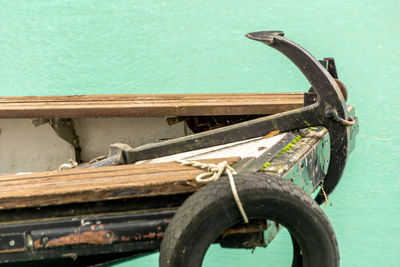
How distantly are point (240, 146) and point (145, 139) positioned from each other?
3.56 feet

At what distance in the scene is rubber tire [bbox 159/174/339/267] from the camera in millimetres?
2014

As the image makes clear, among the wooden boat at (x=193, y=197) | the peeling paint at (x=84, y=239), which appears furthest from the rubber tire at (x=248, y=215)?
the peeling paint at (x=84, y=239)

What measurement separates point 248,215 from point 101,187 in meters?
0.46

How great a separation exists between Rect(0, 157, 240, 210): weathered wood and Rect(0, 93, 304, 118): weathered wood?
1236 millimetres

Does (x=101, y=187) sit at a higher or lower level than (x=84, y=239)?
higher

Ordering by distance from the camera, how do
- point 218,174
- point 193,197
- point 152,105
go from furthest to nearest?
point 152,105
point 218,174
point 193,197

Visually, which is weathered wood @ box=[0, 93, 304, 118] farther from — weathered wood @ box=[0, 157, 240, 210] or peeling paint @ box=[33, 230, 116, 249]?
peeling paint @ box=[33, 230, 116, 249]

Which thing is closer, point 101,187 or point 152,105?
point 101,187

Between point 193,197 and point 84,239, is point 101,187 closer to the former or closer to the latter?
point 84,239

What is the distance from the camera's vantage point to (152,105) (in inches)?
146

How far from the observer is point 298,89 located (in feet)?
25.1

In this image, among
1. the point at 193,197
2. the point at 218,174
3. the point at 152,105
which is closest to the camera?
the point at 193,197

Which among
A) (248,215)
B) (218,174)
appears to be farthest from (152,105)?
(248,215)

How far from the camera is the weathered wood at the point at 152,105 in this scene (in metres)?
3.53
